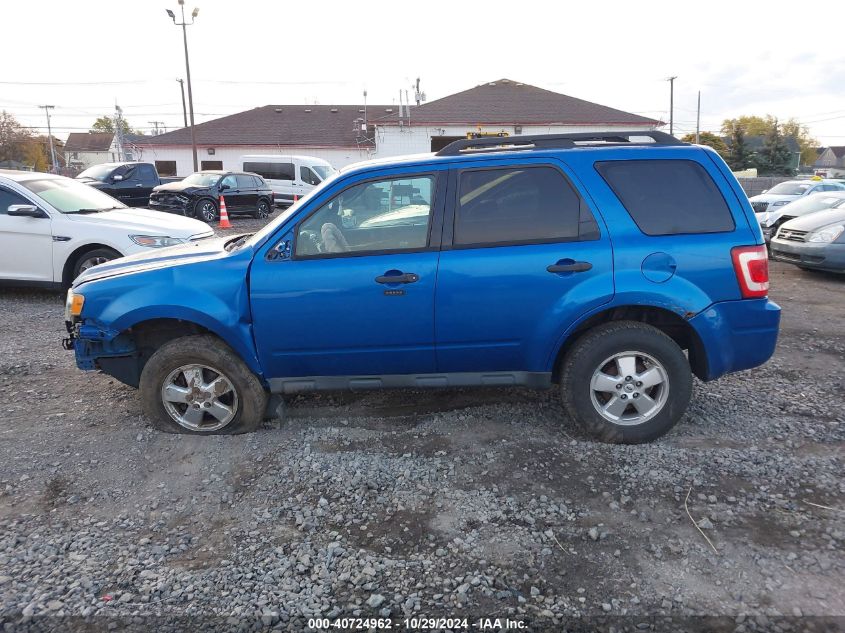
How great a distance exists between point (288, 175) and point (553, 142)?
21598 millimetres

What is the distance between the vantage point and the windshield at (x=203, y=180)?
1914cm

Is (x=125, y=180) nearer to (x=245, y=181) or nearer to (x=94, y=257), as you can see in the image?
(x=245, y=181)

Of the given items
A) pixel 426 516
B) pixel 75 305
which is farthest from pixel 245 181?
pixel 426 516

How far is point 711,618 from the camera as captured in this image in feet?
8.36

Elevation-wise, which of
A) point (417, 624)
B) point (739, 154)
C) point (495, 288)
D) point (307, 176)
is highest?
point (739, 154)

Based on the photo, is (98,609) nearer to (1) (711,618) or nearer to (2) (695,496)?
(1) (711,618)

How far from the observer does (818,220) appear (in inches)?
402

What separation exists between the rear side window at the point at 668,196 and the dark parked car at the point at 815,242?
7196mm

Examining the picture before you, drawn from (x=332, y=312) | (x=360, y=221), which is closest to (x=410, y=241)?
(x=360, y=221)

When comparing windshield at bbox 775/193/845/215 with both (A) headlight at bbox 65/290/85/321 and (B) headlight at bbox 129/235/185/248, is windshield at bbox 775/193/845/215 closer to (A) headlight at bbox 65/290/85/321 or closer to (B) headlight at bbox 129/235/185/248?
(B) headlight at bbox 129/235/185/248

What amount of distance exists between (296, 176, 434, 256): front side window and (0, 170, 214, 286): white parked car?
4.69 m

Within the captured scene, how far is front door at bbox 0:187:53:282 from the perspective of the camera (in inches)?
311

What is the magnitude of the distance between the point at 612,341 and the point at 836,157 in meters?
130

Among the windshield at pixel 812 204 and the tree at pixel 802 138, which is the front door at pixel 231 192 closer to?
the windshield at pixel 812 204
